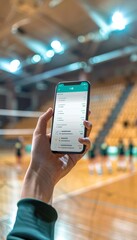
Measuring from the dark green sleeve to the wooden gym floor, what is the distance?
0.42m

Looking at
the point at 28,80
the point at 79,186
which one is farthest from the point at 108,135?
the point at 28,80

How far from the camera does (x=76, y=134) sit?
58 cm

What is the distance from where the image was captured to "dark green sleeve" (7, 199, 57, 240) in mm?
402

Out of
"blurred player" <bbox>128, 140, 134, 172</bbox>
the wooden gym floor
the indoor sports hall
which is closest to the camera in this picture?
the wooden gym floor

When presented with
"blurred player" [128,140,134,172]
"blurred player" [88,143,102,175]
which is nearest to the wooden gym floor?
"blurred player" [128,140,134,172]

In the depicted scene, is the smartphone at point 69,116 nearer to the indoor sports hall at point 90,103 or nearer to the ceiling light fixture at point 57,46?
the indoor sports hall at point 90,103

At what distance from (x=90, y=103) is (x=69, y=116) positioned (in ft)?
0.44

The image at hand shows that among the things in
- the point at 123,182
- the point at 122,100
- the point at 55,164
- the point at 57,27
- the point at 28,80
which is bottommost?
the point at 123,182

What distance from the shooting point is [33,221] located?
0.42 meters

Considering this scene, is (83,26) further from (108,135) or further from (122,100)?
(108,135)

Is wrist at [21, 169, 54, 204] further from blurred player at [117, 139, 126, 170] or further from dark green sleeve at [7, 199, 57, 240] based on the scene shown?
blurred player at [117, 139, 126, 170]

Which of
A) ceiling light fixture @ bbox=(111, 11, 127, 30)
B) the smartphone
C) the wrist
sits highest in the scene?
ceiling light fixture @ bbox=(111, 11, 127, 30)

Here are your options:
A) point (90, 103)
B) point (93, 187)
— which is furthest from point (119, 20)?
point (90, 103)

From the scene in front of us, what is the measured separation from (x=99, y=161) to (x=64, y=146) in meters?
4.52
